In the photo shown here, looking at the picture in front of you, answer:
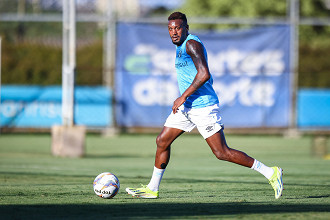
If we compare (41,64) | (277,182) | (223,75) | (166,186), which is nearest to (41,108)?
(223,75)

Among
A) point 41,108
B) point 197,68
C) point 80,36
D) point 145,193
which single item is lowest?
point 145,193

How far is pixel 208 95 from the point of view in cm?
825

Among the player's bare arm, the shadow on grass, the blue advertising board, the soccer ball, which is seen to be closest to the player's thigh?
the player's bare arm

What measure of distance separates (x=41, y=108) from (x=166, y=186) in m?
14.1

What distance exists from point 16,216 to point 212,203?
7.59 feet

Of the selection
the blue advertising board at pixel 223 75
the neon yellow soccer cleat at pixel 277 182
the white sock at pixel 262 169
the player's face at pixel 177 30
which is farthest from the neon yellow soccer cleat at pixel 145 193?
the blue advertising board at pixel 223 75

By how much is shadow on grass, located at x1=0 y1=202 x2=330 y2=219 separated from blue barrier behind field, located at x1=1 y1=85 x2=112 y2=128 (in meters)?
15.6

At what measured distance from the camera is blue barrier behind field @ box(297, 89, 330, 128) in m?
23.1

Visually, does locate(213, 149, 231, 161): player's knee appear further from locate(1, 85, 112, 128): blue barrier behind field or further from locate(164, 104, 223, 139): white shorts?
locate(1, 85, 112, 128): blue barrier behind field

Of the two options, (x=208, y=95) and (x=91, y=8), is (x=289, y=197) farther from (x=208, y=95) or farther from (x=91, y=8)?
(x=91, y=8)

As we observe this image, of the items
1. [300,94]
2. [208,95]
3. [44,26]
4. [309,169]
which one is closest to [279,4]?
[44,26]

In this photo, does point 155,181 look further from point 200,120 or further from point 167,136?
point 200,120

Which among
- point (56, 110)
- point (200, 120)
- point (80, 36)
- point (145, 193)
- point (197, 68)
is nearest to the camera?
point (197, 68)

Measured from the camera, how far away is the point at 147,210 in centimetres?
709
